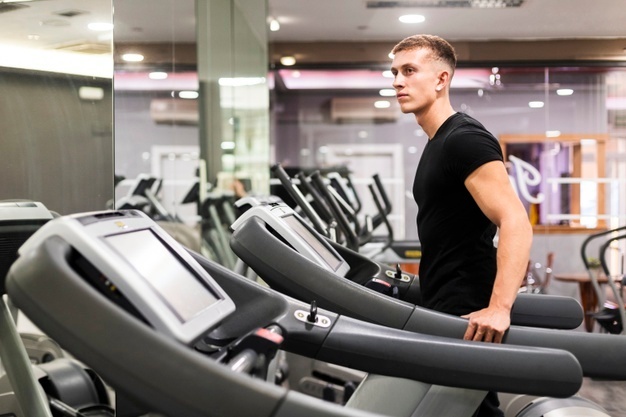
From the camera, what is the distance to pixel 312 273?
173cm

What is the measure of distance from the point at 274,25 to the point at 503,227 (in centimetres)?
561

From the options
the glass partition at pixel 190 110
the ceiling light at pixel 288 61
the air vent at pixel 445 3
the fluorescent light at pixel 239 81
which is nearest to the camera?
the glass partition at pixel 190 110

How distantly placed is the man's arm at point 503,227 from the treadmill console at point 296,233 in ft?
1.29

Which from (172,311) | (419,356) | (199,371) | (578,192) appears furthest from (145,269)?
(578,192)

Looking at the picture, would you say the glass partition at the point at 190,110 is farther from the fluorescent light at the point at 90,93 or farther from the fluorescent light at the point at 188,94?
the fluorescent light at the point at 90,93

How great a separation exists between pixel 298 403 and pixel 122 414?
4.88 feet

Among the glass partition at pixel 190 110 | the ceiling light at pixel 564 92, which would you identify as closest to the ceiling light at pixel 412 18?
the glass partition at pixel 190 110

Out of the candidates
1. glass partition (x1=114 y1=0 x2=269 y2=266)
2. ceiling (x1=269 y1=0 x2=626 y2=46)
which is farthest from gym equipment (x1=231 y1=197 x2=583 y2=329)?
ceiling (x1=269 y1=0 x2=626 y2=46)

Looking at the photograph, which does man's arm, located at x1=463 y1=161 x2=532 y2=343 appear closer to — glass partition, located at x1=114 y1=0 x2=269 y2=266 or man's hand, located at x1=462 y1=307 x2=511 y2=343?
man's hand, located at x1=462 y1=307 x2=511 y2=343

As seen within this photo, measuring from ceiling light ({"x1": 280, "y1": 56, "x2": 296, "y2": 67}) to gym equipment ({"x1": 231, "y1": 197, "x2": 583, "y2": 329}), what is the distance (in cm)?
566

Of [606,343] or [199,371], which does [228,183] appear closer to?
[606,343]

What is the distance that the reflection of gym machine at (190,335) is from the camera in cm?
97

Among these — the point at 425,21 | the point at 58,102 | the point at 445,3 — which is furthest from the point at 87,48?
the point at 425,21

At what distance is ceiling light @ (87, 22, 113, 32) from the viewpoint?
7.03 ft
